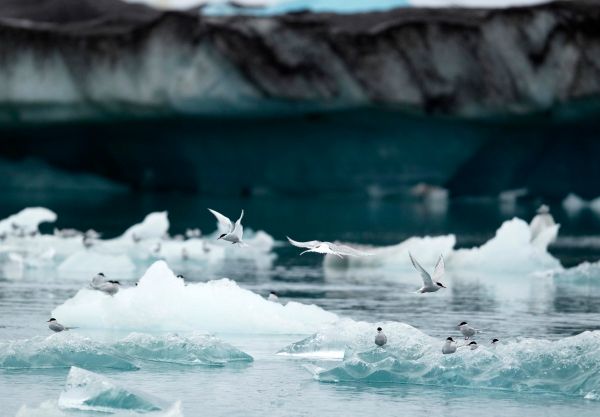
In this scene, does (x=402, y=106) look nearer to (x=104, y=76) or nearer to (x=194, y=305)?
(x=104, y=76)

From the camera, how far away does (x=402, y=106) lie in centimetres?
3941

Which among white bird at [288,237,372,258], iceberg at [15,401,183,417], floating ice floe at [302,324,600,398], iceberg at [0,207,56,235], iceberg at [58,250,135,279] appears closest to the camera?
iceberg at [15,401,183,417]

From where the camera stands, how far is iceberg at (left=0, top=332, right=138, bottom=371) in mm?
11953

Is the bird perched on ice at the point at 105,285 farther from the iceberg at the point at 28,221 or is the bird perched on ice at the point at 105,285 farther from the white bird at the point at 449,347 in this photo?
the iceberg at the point at 28,221

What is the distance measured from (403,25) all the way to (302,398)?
Result: 28941 mm

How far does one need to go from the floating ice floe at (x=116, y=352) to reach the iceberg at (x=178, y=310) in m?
1.74

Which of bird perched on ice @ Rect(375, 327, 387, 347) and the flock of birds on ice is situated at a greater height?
the flock of birds on ice

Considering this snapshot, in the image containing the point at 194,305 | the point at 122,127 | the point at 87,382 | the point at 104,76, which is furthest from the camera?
the point at 122,127

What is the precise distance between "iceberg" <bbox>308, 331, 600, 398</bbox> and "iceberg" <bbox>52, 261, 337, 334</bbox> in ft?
8.56

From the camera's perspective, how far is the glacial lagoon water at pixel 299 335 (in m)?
10.8

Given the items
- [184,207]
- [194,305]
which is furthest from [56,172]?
[194,305]

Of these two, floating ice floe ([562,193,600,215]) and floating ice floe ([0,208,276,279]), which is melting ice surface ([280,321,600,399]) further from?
floating ice floe ([562,193,600,215])

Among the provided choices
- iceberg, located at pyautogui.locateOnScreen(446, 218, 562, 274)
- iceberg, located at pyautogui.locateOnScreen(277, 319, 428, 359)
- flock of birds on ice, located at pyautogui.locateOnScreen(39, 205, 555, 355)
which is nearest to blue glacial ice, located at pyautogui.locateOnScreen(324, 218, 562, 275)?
iceberg, located at pyautogui.locateOnScreen(446, 218, 562, 274)

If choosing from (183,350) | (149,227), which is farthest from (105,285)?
(149,227)
